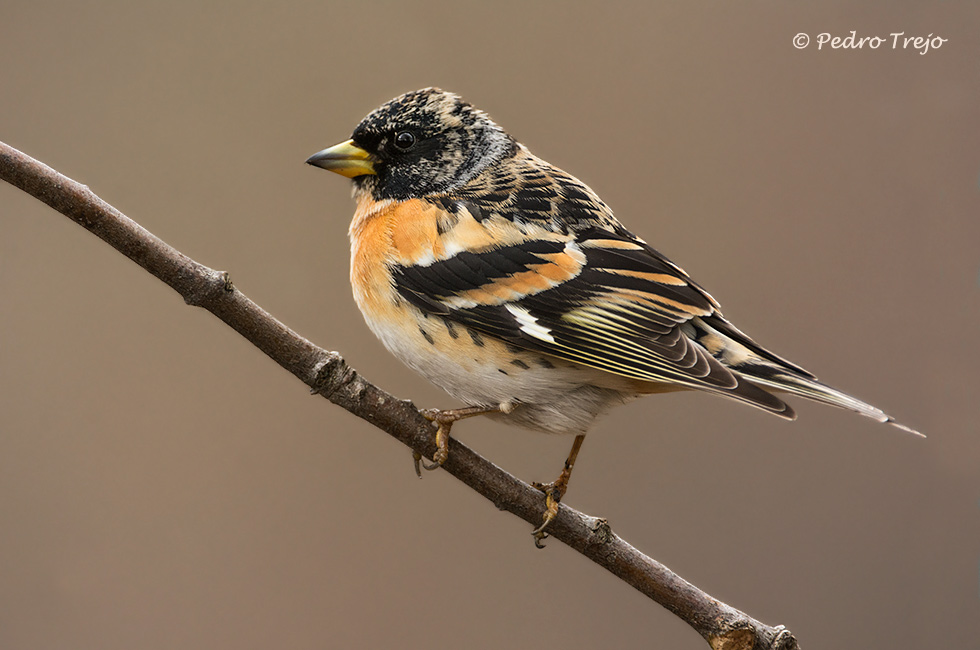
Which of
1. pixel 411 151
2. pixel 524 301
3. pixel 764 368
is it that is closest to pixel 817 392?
pixel 764 368

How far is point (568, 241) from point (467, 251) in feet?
0.87

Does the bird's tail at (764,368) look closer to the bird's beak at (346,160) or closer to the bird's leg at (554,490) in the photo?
the bird's leg at (554,490)

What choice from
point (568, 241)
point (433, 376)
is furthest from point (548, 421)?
point (568, 241)

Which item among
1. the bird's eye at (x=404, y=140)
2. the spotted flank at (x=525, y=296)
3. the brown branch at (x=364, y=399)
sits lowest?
the brown branch at (x=364, y=399)

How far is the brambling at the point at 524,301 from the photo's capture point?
6.53 feet

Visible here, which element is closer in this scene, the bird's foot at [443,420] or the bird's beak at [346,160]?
the bird's foot at [443,420]

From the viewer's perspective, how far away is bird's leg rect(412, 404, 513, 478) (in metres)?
1.99

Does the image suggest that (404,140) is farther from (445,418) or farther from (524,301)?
(445,418)

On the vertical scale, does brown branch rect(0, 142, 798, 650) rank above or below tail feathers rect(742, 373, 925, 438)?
below

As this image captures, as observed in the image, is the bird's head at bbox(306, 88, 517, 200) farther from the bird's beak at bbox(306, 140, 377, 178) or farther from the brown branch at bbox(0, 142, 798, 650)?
the brown branch at bbox(0, 142, 798, 650)

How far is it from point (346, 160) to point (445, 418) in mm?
821

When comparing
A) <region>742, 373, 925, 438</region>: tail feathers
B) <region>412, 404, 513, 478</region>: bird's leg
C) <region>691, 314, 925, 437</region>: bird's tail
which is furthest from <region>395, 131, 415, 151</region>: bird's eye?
<region>742, 373, 925, 438</region>: tail feathers

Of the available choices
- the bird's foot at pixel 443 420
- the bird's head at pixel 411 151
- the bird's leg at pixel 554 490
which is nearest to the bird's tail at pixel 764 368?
the bird's leg at pixel 554 490

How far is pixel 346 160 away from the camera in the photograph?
2377mm
